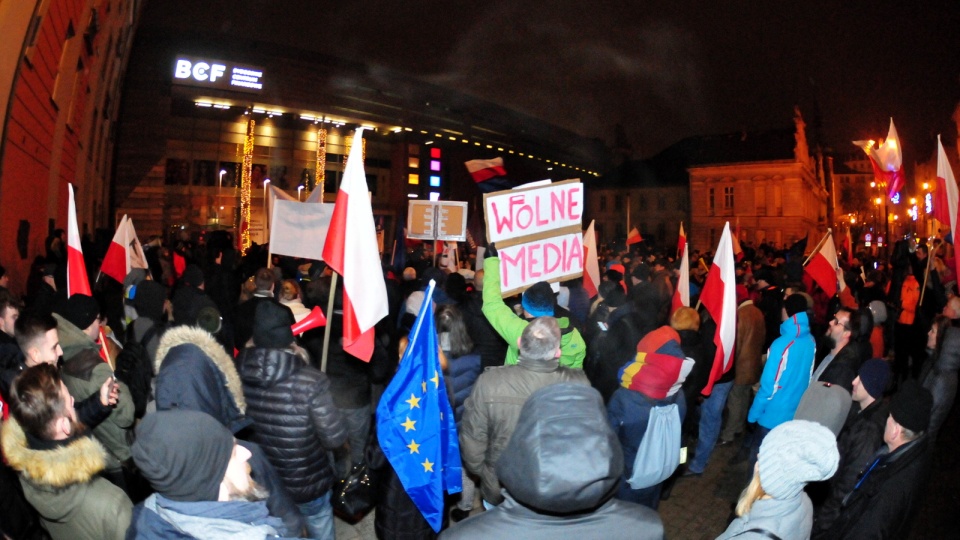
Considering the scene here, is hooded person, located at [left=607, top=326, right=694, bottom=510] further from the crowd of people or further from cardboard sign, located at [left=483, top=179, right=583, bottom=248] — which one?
cardboard sign, located at [left=483, top=179, right=583, bottom=248]

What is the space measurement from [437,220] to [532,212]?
5695 mm

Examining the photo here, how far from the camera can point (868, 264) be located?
1725 cm

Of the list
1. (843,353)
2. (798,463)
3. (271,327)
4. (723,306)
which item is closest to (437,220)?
(723,306)

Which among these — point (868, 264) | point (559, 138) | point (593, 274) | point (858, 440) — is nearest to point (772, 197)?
point (559, 138)

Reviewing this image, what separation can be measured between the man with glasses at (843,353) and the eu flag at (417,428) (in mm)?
3081

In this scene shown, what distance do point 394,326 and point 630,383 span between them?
3.99 m

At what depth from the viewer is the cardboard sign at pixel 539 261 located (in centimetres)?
574

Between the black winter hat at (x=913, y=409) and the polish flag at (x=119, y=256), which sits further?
the polish flag at (x=119, y=256)

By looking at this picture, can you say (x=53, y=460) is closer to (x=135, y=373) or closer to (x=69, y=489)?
(x=69, y=489)

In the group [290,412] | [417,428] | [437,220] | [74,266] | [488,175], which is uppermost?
[488,175]

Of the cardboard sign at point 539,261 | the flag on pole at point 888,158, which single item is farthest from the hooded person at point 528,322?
the flag on pole at point 888,158

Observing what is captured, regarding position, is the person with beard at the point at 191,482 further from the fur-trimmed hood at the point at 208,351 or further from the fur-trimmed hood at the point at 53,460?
the fur-trimmed hood at the point at 208,351

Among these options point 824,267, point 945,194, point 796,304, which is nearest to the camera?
point 796,304

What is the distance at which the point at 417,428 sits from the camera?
3.97 m
